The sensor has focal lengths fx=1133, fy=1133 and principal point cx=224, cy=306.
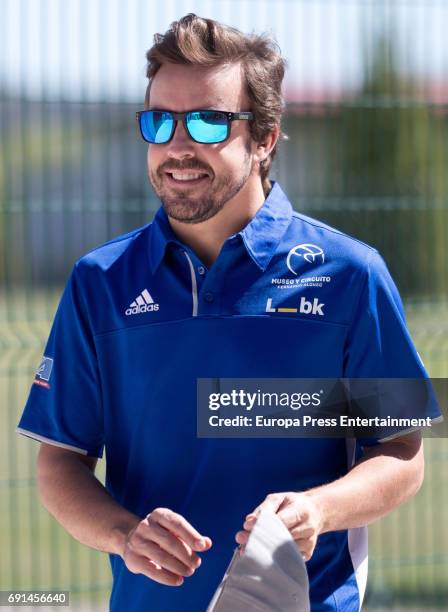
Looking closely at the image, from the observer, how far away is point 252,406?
253cm

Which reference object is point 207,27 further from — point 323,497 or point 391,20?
point 391,20

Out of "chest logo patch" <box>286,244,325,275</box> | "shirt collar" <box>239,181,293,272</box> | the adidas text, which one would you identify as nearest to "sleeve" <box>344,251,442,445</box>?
"chest logo patch" <box>286,244,325,275</box>

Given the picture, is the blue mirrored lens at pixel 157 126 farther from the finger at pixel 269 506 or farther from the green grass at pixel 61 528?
the green grass at pixel 61 528

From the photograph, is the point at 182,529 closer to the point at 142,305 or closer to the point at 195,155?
the point at 142,305

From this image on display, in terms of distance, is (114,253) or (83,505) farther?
(114,253)

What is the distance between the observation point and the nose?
8.18 ft

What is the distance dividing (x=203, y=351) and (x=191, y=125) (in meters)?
0.50

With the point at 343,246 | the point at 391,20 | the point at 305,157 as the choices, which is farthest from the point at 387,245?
the point at 343,246

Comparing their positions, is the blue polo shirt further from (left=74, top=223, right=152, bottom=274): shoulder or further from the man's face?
the man's face

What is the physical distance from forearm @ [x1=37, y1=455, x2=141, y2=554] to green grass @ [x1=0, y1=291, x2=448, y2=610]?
235cm

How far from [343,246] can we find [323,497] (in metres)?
0.61

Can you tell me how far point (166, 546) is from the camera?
2.13 m

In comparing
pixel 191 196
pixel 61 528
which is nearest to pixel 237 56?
pixel 191 196

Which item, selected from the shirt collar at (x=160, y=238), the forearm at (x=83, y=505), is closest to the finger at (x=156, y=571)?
the forearm at (x=83, y=505)
